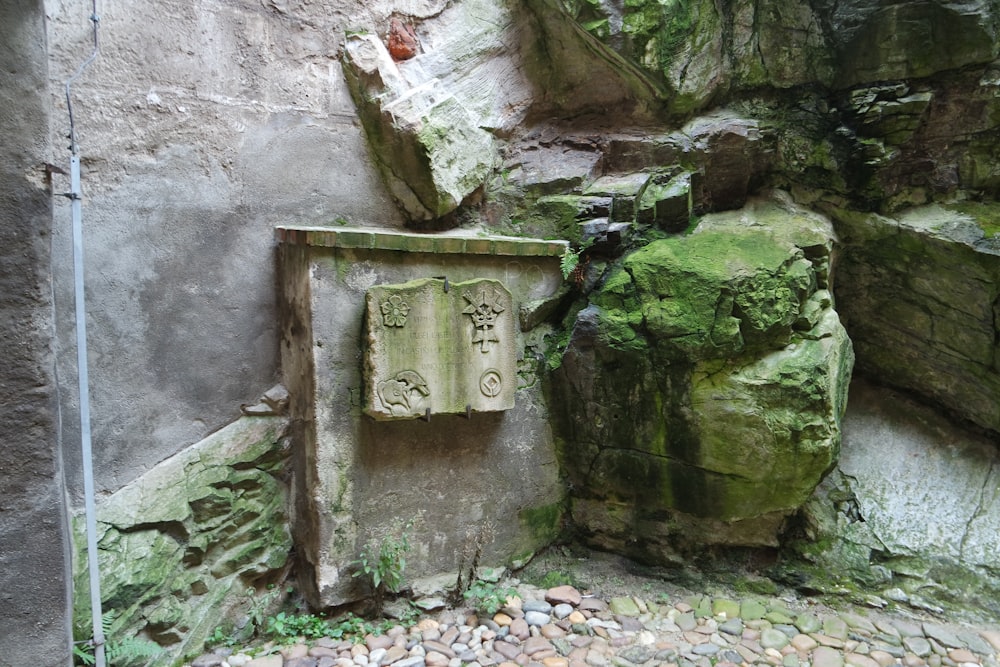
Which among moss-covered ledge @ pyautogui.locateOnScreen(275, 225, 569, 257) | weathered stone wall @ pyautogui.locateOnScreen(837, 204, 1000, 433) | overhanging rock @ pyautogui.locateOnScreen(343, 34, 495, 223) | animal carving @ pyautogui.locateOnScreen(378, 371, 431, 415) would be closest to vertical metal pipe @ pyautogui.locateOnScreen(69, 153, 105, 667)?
moss-covered ledge @ pyautogui.locateOnScreen(275, 225, 569, 257)

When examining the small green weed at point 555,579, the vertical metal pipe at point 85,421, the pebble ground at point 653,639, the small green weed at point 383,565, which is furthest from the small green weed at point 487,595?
the vertical metal pipe at point 85,421

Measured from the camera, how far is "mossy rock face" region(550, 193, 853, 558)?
3.66 m

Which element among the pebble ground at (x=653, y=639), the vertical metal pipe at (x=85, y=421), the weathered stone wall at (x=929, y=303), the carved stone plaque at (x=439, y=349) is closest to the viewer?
the vertical metal pipe at (x=85, y=421)

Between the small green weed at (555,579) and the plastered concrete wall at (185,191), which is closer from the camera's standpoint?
the plastered concrete wall at (185,191)

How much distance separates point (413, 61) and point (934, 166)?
3521 mm

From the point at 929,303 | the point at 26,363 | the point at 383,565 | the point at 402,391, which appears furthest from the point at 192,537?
the point at 929,303

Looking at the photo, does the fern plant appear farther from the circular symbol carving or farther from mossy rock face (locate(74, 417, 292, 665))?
the circular symbol carving

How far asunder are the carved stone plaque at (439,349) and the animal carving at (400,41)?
5.71 ft

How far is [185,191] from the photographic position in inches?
141

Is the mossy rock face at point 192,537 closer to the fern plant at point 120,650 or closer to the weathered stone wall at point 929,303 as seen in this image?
the fern plant at point 120,650

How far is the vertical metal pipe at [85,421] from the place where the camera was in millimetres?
2908

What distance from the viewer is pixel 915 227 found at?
4.14m

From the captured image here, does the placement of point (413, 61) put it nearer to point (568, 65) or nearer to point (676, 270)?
point (568, 65)

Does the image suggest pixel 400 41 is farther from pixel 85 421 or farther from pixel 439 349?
pixel 85 421
